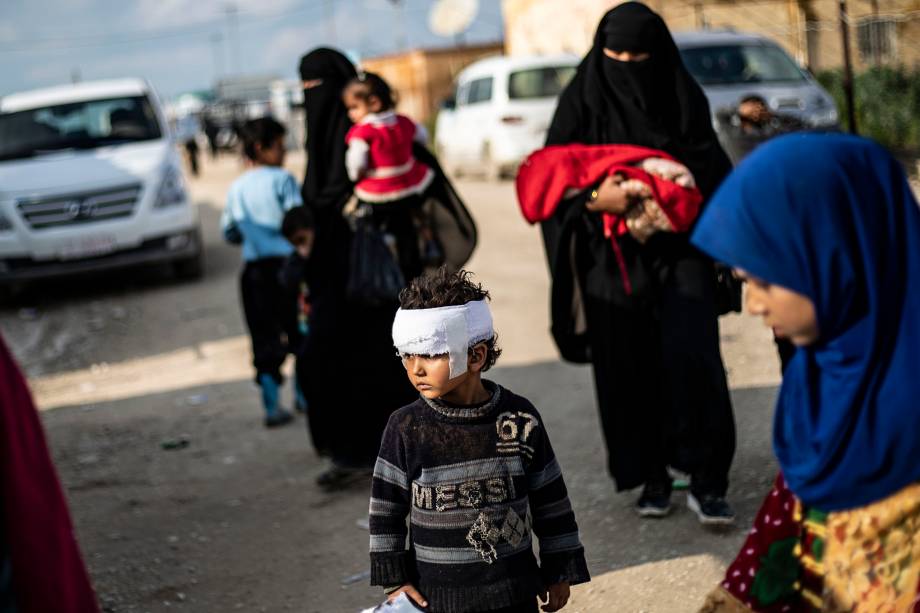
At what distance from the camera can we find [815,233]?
219cm

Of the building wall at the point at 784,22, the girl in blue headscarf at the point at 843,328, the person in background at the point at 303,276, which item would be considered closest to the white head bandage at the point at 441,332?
the girl in blue headscarf at the point at 843,328

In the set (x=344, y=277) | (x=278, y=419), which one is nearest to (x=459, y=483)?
(x=344, y=277)

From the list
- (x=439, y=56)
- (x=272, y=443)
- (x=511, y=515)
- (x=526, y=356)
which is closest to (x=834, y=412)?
(x=511, y=515)

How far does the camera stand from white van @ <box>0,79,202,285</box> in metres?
12.4

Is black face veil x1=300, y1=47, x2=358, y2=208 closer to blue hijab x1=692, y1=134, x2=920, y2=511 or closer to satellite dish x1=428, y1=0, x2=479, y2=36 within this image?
blue hijab x1=692, y1=134, x2=920, y2=511

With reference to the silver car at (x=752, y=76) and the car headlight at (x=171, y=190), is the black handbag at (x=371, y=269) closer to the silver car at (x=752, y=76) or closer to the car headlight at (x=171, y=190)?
the car headlight at (x=171, y=190)

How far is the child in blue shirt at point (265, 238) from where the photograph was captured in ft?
22.6

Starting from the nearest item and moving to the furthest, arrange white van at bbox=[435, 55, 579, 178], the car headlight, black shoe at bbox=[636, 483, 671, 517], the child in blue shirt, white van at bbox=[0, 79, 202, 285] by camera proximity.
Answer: black shoe at bbox=[636, 483, 671, 517], the child in blue shirt, white van at bbox=[0, 79, 202, 285], the car headlight, white van at bbox=[435, 55, 579, 178]

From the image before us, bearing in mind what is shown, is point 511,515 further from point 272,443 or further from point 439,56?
point 439,56

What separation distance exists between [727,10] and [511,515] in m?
23.4

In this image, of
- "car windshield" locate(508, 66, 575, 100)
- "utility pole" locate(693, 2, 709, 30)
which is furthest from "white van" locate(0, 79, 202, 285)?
"utility pole" locate(693, 2, 709, 30)

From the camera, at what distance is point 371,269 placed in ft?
17.9

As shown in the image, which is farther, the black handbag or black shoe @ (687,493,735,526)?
the black handbag

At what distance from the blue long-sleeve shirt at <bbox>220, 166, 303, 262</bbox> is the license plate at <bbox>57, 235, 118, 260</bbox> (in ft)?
19.6
